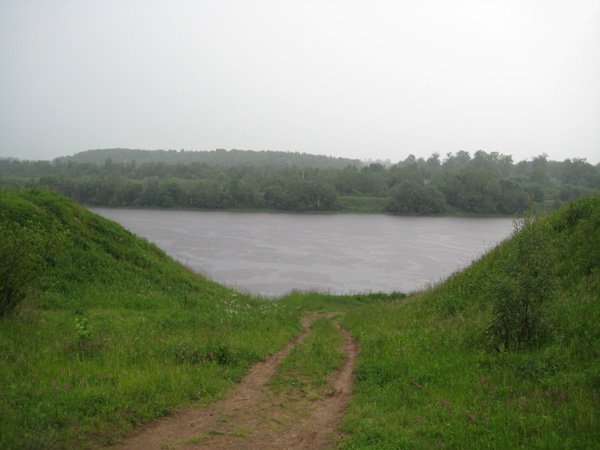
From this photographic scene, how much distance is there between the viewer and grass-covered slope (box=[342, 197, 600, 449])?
556cm

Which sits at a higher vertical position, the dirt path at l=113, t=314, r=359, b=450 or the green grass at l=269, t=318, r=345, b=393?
the dirt path at l=113, t=314, r=359, b=450

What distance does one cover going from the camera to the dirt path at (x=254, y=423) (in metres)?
5.79

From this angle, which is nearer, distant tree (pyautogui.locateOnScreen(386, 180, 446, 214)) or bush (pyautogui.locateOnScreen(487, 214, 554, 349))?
bush (pyautogui.locateOnScreen(487, 214, 554, 349))

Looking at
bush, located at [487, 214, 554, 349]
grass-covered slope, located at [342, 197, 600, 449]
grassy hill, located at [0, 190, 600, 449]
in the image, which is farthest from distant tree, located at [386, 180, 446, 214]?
bush, located at [487, 214, 554, 349]

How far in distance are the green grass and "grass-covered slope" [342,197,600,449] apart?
685 mm

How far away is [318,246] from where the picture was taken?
55906mm

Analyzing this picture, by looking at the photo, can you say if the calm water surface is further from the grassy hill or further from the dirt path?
the dirt path

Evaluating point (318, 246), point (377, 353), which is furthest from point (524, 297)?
point (318, 246)

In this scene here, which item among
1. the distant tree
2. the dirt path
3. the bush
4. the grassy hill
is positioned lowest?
the dirt path

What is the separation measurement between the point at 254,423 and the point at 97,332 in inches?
202

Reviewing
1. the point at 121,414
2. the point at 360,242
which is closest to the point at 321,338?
the point at 121,414

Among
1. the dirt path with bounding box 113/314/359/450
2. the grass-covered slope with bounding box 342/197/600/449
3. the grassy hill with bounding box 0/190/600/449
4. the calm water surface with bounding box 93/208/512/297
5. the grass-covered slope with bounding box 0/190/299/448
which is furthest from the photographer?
the calm water surface with bounding box 93/208/512/297

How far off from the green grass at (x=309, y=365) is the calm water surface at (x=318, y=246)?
18.7m

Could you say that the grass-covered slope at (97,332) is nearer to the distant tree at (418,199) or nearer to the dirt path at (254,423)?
the dirt path at (254,423)
